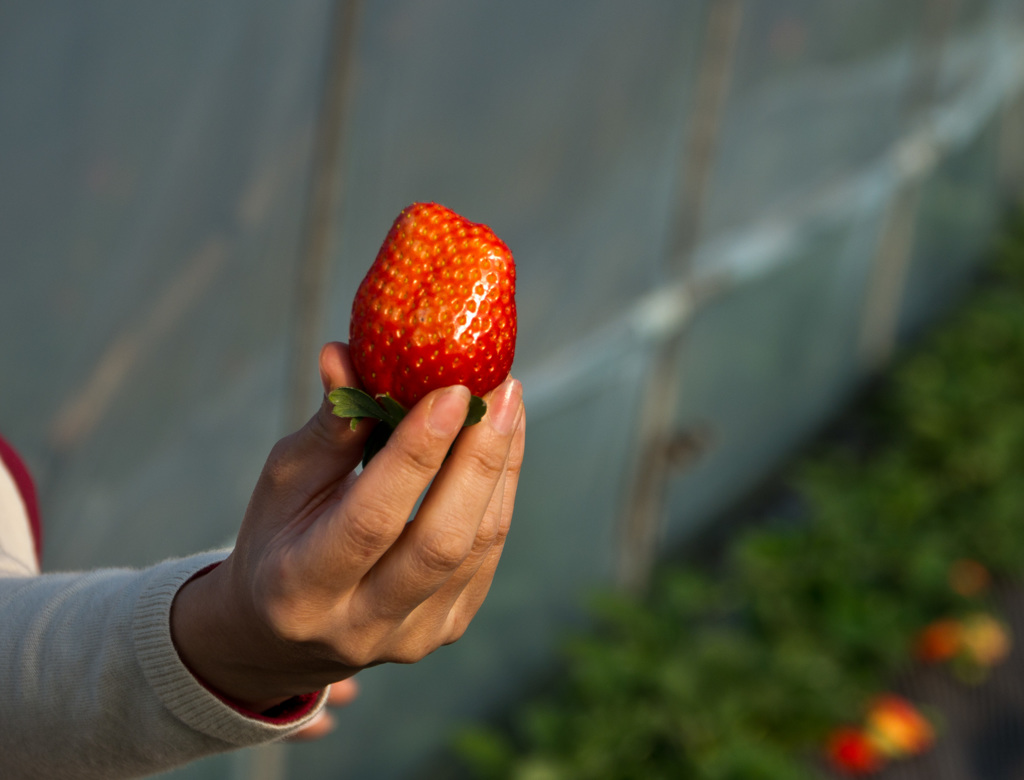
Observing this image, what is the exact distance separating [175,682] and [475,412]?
0.29 m

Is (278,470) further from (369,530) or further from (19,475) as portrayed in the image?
(19,475)

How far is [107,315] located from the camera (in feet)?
4.59

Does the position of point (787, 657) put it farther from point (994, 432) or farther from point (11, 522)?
point (11, 522)

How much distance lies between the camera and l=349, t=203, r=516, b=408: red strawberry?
770 mm

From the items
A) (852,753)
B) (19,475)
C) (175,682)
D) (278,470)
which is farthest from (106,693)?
(852,753)

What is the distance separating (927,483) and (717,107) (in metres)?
1.57

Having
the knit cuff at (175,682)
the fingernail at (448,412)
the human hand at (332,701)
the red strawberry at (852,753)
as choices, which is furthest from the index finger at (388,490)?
the red strawberry at (852,753)

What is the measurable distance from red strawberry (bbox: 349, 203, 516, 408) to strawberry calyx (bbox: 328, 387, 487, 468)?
0.02 metres

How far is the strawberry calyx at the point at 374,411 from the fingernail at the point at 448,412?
15mm

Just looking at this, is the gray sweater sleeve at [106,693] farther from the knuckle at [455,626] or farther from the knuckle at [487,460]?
the knuckle at [487,460]

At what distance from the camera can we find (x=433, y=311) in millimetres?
778

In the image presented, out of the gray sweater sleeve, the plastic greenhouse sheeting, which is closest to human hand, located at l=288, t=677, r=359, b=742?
the gray sweater sleeve

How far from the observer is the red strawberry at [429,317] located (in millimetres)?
768

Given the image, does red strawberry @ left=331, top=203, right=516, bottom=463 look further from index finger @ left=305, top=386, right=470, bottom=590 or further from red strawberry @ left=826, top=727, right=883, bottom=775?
red strawberry @ left=826, top=727, right=883, bottom=775
